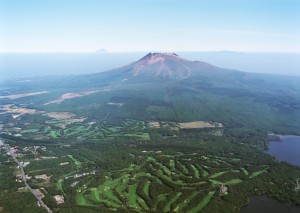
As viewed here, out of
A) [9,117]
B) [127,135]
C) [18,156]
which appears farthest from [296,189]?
[9,117]

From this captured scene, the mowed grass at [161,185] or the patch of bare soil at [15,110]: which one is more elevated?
the mowed grass at [161,185]

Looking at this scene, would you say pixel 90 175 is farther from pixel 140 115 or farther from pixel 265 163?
pixel 140 115

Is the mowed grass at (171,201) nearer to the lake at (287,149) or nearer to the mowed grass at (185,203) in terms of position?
the mowed grass at (185,203)

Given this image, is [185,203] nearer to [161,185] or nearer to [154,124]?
[161,185]

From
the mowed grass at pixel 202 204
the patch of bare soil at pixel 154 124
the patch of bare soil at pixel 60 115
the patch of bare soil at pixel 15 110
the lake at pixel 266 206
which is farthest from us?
the patch of bare soil at pixel 15 110

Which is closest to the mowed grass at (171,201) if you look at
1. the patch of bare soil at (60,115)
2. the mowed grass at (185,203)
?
the mowed grass at (185,203)

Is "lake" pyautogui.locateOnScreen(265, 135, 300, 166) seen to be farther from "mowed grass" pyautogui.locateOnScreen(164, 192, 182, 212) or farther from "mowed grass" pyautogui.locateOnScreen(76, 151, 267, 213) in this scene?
"mowed grass" pyautogui.locateOnScreen(164, 192, 182, 212)
